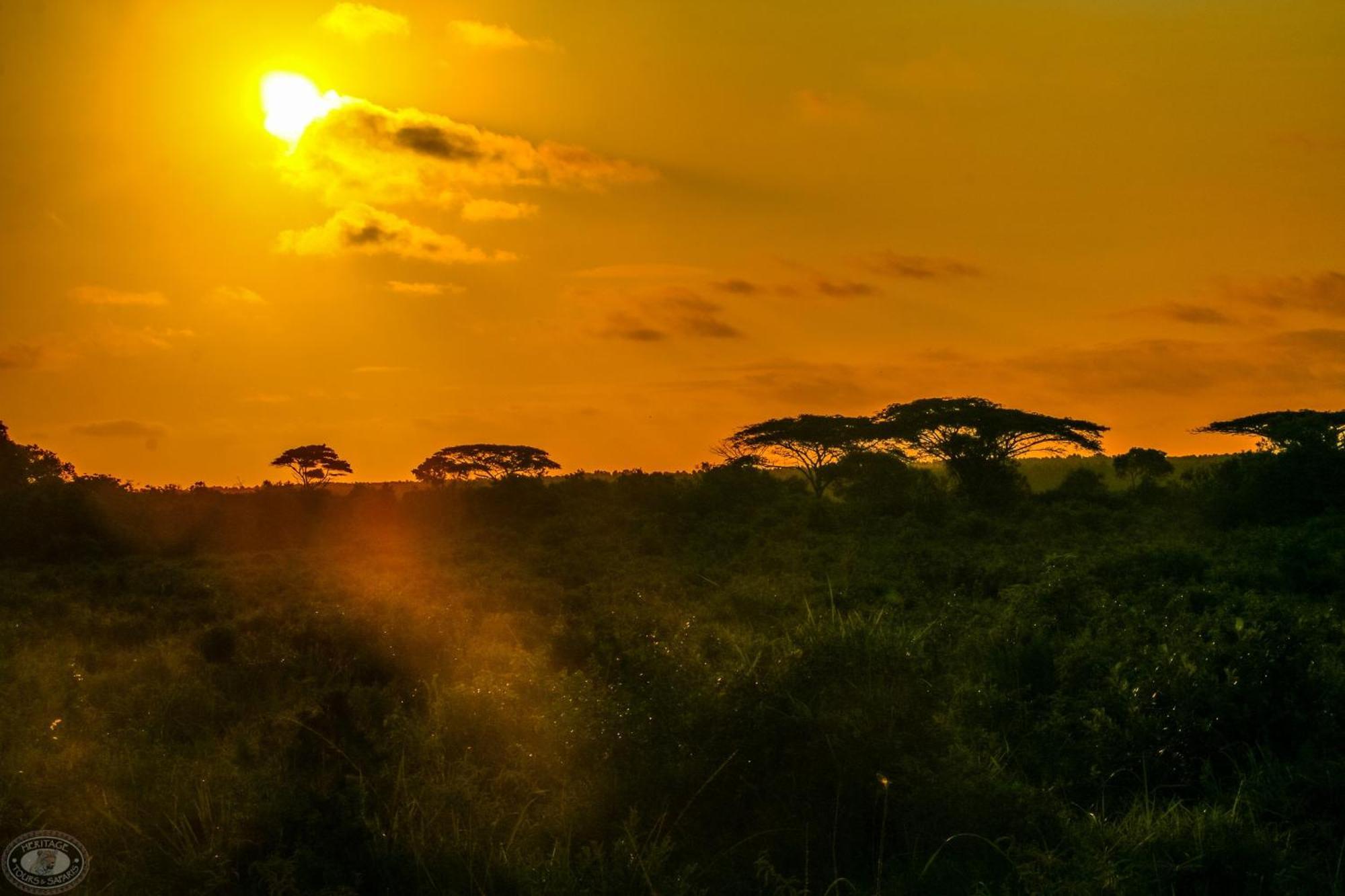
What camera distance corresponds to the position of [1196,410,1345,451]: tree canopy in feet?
138

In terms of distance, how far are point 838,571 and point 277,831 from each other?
23.8m

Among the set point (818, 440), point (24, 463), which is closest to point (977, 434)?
point (818, 440)

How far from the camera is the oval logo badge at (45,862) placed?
7863 millimetres

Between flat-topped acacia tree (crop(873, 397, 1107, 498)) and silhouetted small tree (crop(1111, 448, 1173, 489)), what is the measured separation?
5.37 meters

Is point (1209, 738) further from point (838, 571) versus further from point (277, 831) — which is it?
point (838, 571)

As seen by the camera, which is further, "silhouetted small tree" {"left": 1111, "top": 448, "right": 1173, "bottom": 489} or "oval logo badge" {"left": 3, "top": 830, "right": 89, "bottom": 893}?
"silhouetted small tree" {"left": 1111, "top": 448, "right": 1173, "bottom": 489}

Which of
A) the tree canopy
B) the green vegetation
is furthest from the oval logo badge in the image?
the tree canopy

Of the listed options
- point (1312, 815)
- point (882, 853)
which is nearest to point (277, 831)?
point (882, 853)

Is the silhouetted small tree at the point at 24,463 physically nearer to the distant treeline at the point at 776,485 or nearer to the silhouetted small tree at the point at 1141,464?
the distant treeline at the point at 776,485

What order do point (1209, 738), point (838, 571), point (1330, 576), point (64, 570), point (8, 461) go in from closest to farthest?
point (1209, 738) → point (1330, 576) → point (838, 571) → point (64, 570) → point (8, 461)

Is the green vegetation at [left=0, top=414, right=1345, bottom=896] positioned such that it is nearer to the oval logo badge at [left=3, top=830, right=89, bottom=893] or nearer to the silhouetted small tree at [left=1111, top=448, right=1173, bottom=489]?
the oval logo badge at [left=3, top=830, right=89, bottom=893]

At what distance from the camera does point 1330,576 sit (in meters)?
24.6

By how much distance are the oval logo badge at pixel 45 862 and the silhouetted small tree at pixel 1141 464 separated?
53959mm

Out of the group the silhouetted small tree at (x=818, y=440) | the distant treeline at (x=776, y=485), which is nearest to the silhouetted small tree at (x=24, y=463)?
the distant treeline at (x=776, y=485)
